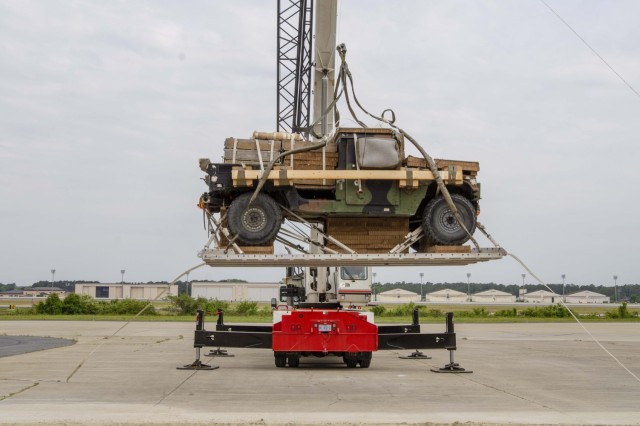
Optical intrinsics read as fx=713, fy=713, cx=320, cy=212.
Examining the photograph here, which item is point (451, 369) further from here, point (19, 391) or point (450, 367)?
point (19, 391)

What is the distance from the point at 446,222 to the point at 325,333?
4090 millimetres

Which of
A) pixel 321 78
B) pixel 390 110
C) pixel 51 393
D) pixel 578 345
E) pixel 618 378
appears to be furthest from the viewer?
pixel 578 345

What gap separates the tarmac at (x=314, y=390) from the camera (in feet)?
28.0

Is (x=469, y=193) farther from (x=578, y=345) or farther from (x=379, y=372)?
(x=578, y=345)

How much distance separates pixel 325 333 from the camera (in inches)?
545

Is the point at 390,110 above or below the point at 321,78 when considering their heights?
below

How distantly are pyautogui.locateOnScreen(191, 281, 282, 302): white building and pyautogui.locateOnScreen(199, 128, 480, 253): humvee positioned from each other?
235 feet

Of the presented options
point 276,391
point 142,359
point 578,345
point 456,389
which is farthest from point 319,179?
point 578,345

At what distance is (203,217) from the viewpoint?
1113cm

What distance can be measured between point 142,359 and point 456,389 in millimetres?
8304

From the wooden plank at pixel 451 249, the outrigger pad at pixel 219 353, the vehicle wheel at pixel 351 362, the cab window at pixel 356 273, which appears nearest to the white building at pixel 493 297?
the cab window at pixel 356 273

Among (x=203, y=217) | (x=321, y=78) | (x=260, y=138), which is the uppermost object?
(x=321, y=78)

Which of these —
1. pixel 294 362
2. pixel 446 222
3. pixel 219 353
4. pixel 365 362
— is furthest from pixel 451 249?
pixel 219 353

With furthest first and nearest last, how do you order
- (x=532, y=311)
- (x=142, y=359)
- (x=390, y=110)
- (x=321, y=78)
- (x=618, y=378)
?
(x=532, y=311) < (x=142, y=359) < (x=321, y=78) < (x=618, y=378) < (x=390, y=110)
